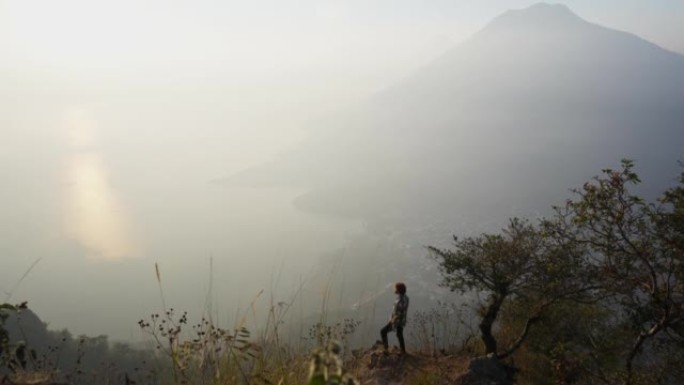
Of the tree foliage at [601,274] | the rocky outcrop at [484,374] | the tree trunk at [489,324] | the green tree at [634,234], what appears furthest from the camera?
the tree trunk at [489,324]

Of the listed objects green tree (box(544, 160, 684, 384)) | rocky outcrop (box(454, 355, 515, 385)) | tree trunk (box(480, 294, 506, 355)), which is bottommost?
rocky outcrop (box(454, 355, 515, 385))

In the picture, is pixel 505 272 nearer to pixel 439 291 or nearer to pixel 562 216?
pixel 562 216

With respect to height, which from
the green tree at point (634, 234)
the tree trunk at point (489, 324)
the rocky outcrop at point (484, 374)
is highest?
the green tree at point (634, 234)

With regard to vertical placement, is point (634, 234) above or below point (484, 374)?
above

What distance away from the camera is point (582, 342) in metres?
14.7

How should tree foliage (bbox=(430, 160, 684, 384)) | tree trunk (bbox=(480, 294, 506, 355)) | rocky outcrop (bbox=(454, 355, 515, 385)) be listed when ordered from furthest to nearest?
1. tree trunk (bbox=(480, 294, 506, 355))
2. rocky outcrop (bbox=(454, 355, 515, 385))
3. tree foliage (bbox=(430, 160, 684, 384))

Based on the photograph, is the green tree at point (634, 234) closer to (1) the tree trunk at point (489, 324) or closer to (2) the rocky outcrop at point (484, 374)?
(2) the rocky outcrop at point (484, 374)

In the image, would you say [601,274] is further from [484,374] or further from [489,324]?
[489,324]

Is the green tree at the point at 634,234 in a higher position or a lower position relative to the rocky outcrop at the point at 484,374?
higher

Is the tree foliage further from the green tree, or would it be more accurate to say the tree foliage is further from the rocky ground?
the rocky ground

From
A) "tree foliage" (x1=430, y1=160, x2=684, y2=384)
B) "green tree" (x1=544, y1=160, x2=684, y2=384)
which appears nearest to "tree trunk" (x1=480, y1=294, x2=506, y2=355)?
"tree foliage" (x1=430, y1=160, x2=684, y2=384)

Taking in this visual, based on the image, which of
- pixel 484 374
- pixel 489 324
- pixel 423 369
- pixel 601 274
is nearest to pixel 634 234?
pixel 601 274

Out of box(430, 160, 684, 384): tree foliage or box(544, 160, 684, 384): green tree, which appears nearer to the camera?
box(544, 160, 684, 384): green tree

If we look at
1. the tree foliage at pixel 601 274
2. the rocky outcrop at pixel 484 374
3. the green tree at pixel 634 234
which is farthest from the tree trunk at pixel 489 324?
the green tree at pixel 634 234
